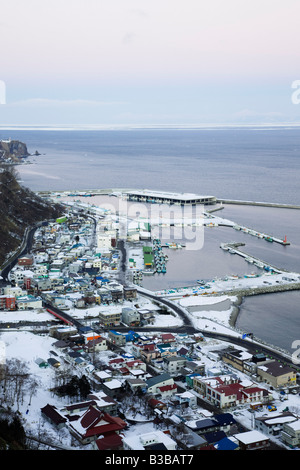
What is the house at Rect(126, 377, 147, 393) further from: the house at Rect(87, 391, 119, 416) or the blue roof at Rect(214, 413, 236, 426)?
the blue roof at Rect(214, 413, 236, 426)

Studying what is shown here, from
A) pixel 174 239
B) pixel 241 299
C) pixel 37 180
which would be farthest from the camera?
pixel 37 180

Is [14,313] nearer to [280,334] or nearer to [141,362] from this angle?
[141,362]

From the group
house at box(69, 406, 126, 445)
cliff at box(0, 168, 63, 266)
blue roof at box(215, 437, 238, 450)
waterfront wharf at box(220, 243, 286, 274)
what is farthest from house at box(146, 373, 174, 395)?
cliff at box(0, 168, 63, 266)

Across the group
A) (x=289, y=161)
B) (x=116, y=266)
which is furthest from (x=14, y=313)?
(x=289, y=161)

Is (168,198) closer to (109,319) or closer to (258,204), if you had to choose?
(258,204)

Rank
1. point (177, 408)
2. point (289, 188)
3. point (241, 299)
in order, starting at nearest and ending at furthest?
point (177, 408) < point (241, 299) < point (289, 188)

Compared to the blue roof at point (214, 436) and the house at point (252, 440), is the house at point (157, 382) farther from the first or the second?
the house at point (252, 440)

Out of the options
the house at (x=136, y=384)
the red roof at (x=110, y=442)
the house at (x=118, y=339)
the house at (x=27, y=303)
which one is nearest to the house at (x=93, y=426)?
the red roof at (x=110, y=442)
